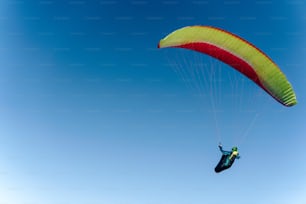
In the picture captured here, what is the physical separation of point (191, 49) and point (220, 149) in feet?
14.4

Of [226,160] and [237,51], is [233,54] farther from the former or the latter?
[226,160]

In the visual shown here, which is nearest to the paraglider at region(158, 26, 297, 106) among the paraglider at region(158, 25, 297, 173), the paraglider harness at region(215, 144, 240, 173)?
the paraglider at region(158, 25, 297, 173)

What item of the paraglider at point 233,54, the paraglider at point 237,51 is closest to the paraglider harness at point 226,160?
the paraglider at point 233,54

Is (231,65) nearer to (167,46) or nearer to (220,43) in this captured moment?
(220,43)

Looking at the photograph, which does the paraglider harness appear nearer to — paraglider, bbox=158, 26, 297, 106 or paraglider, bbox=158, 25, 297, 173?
paraglider, bbox=158, 25, 297, 173

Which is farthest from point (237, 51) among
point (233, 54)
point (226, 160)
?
point (226, 160)

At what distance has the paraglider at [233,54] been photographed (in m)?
21.5

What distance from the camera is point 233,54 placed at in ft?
72.3

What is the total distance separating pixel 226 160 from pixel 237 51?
457 cm

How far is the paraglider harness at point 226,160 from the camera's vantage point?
72.2 feet

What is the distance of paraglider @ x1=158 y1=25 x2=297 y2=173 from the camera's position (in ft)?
70.6

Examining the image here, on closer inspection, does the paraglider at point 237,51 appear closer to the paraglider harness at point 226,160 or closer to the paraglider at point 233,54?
the paraglider at point 233,54

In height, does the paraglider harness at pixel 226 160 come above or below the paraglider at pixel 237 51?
below

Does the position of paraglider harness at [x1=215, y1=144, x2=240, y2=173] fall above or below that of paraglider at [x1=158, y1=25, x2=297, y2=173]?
below
